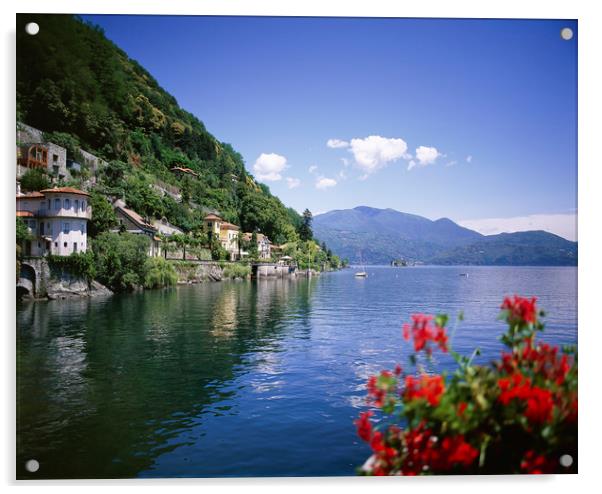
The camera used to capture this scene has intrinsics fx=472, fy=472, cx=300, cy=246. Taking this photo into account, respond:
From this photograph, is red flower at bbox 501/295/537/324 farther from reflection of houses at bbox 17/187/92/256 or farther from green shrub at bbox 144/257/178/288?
green shrub at bbox 144/257/178/288

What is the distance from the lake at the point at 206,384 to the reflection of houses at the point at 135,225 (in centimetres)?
328

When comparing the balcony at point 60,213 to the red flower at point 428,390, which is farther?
the balcony at point 60,213

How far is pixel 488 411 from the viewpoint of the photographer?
201 cm

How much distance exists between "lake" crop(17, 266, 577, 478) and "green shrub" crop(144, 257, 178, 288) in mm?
3490

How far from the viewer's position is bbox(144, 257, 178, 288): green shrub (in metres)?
14.1

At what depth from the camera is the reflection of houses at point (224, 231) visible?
19.7 metres

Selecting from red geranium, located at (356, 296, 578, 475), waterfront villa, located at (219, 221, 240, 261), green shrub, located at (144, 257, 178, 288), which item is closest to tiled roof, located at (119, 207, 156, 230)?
green shrub, located at (144, 257, 178, 288)

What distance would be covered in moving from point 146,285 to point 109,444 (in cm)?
1073

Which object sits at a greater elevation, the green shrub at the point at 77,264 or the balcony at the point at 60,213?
the balcony at the point at 60,213

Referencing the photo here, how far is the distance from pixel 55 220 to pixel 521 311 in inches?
308

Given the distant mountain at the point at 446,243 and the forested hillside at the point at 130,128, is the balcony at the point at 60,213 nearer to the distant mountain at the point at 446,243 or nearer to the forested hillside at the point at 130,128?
the forested hillside at the point at 130,128

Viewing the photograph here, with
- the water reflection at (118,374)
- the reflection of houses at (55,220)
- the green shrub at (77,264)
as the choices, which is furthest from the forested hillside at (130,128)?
the water reflection at (118,374)

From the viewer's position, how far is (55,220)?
7.93 meters
